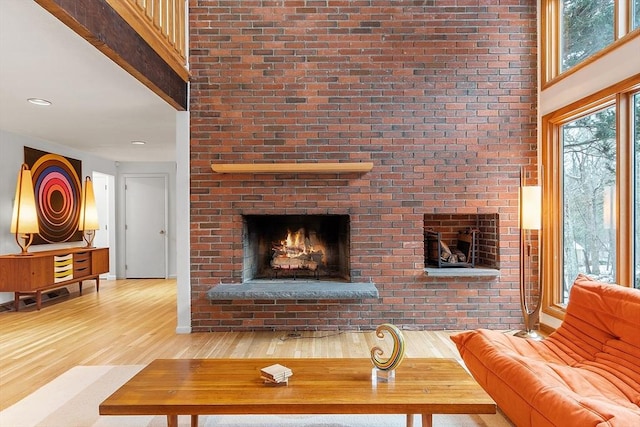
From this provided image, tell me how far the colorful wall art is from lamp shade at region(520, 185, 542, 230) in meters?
5.80

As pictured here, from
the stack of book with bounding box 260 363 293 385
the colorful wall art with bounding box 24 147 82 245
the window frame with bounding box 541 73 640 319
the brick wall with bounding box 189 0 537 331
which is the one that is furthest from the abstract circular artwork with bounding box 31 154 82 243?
the window frame with bounding box 541 73 640 319

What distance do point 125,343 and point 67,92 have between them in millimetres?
2210

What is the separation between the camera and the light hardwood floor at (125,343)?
9.78 ft

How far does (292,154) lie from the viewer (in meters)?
3.71

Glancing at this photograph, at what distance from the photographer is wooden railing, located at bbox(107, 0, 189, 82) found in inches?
101

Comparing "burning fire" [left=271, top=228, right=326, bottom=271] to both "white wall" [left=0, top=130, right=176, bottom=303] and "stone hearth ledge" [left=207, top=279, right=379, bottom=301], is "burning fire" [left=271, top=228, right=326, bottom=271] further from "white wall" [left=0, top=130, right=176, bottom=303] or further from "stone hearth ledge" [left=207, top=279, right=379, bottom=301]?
"white wall" [left=0, top=130, right=176, bottom=303]

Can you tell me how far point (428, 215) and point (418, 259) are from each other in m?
0.54

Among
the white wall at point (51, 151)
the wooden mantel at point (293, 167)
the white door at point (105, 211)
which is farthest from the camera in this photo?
the white door at point (105, 211)

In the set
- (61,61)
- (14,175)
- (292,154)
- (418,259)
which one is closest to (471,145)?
(418,259)

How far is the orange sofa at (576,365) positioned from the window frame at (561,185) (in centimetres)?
73

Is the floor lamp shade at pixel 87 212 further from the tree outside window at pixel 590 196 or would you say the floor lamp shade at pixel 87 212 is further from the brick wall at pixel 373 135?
the tree outside window at pixel 590 196

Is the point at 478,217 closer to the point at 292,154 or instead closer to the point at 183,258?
the point at 292,154

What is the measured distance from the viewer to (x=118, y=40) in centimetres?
242

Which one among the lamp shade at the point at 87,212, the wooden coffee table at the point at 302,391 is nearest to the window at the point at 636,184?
the wooden coffee table at the point at 302,391
